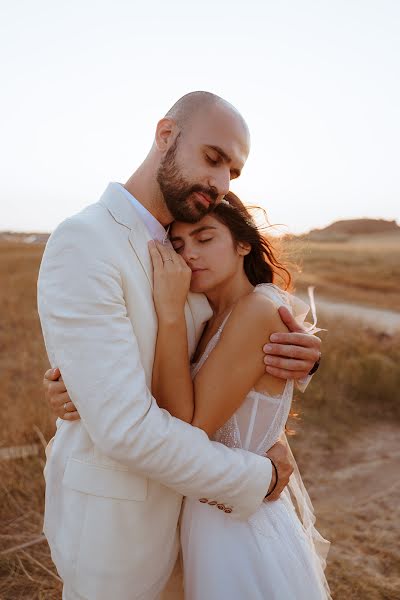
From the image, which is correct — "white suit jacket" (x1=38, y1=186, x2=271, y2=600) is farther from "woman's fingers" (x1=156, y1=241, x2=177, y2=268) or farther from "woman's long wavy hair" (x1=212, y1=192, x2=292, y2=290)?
"woman's long wavy hair" (x1=212, y1=192, x2=292, y2=290)

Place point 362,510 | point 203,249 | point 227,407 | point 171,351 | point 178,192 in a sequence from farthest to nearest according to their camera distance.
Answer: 1. point 362,510
2. point 203,249
3. point 178,192
4. point 227,407
5. point 171,351

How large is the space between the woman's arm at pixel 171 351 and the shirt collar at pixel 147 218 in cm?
20

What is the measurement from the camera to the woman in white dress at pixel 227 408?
2033mm

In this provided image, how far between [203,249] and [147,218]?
1.05 feet

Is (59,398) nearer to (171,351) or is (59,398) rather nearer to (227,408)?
(171,351)

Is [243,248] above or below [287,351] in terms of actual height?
above

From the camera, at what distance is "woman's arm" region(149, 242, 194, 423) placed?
2.00 metres

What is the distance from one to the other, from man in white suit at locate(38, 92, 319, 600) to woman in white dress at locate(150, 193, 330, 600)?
2.5 inches

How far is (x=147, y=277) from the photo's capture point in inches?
80.4

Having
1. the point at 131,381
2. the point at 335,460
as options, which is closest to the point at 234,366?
the point at 131,381

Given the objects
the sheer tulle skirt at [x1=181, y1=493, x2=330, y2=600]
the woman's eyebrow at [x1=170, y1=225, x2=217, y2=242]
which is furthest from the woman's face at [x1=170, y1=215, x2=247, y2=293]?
the sheer tulle skirt at [x1=181, y1=493, x2=330, y2=600]

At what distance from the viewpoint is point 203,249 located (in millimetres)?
2424

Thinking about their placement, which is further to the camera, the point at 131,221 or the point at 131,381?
the point at 131,221

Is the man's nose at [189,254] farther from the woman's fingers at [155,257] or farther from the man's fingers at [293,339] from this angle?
the man's fingers at [293,339]
